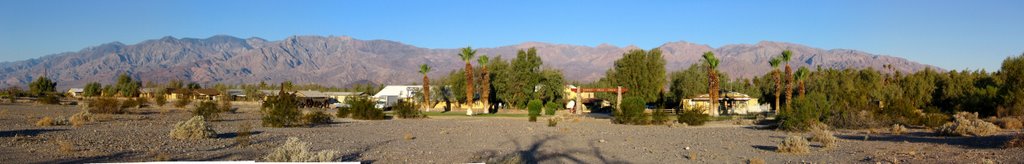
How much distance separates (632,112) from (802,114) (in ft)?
34.5

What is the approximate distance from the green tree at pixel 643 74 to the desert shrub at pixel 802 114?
111 ft

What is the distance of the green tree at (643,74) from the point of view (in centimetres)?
6894

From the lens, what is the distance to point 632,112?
136 feet

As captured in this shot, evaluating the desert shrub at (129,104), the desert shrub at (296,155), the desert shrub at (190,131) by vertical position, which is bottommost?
the desert shrub at (296,155)

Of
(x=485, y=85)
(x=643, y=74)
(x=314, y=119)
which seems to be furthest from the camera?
(x=643, y=74)

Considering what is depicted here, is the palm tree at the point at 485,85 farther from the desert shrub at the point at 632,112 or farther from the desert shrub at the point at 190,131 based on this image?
the desert shrub at the point at 190,131

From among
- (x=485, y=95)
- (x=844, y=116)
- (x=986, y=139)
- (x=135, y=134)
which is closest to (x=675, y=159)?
(x=986, y=139)

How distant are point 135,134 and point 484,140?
34.5 ft

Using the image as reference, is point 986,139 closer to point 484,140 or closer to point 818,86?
point 484,140

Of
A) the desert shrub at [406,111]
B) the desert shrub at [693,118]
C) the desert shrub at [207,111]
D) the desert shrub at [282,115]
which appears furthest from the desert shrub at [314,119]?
the desert shrub at [693,118]

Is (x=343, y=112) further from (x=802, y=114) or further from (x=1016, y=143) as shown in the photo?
(x=1016, y=143)

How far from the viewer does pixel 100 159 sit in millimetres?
15992

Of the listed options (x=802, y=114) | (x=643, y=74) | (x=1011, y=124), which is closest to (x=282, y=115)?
(x=802, y=114)

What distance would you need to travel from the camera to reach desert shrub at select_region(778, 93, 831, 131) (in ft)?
106
